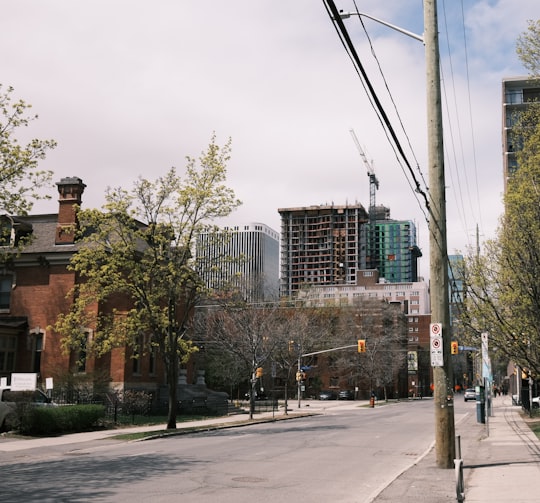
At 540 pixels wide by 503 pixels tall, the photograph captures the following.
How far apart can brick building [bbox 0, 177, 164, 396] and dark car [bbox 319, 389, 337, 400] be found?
47758mm

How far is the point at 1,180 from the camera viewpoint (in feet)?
67.6

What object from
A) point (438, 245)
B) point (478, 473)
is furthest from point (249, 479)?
point (438, 245)

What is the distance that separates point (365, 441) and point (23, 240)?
14169mm

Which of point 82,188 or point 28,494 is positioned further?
point 82,188

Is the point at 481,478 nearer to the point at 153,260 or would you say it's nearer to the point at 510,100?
the point at 153,260

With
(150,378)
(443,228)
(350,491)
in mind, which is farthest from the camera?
(150,378)

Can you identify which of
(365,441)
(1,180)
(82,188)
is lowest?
(365,441)

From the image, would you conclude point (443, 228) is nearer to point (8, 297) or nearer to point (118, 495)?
point (118, 495)

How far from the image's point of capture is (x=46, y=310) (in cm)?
3866

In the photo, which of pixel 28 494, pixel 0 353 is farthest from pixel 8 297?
pixel 28 494

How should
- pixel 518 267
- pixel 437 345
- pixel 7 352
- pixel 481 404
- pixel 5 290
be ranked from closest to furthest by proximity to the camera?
1. pixel 437 345
2. pixel 518 267
3. pixel 481 404
4. pixel 7 352
5. pixel 5 290

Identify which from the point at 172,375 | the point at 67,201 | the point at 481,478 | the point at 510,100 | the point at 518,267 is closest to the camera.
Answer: the point at 481,478

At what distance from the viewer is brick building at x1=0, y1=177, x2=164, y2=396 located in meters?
37.3

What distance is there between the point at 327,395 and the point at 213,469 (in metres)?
72.9
